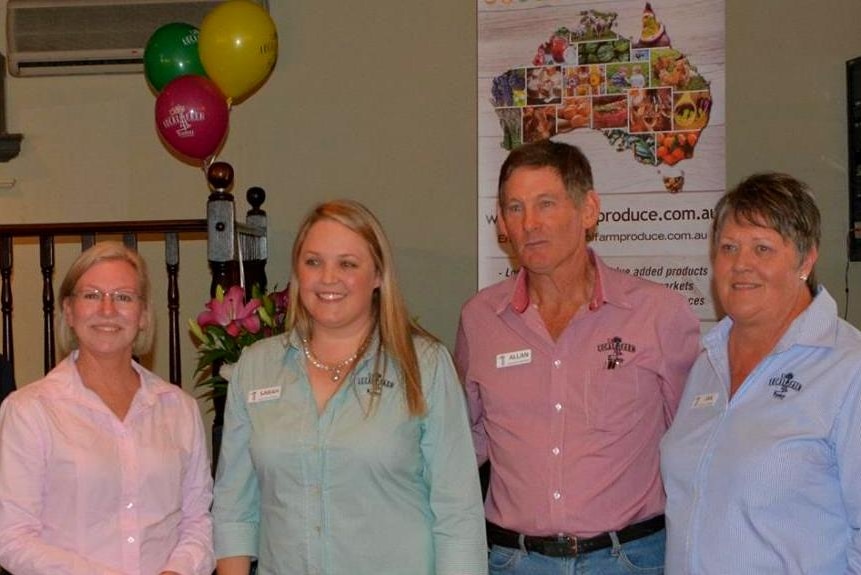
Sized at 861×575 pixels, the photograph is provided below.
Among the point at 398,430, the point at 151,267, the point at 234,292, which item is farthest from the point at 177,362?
the point at 398,430

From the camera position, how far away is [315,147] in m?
4.97

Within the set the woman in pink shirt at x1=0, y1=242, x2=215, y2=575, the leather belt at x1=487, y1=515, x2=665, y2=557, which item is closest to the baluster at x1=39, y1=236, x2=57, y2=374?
the woman in pink shirt at x1=0, y1=242, x2=215, y2=575

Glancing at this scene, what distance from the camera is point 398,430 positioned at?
225 centimetres

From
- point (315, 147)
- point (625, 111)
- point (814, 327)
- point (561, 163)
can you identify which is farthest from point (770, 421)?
A: point (315, 147)

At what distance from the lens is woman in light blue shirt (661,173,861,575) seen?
6.43ft

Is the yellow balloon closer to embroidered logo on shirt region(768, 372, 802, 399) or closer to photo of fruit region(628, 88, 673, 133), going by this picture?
photo of fruit region(628, 88, 673, 133)

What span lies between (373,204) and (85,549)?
284cm

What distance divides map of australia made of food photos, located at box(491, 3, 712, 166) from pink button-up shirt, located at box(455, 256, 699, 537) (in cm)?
222

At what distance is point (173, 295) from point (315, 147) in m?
1.28

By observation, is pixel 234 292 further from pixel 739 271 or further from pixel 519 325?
pixel 739 271

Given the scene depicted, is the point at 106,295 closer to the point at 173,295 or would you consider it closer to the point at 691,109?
the point at 173,295

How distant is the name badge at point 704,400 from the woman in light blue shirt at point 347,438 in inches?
20.3

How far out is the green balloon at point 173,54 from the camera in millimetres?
4508

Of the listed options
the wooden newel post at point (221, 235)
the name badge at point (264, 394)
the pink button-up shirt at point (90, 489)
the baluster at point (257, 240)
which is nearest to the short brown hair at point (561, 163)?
the name badge at point (264, 394)
